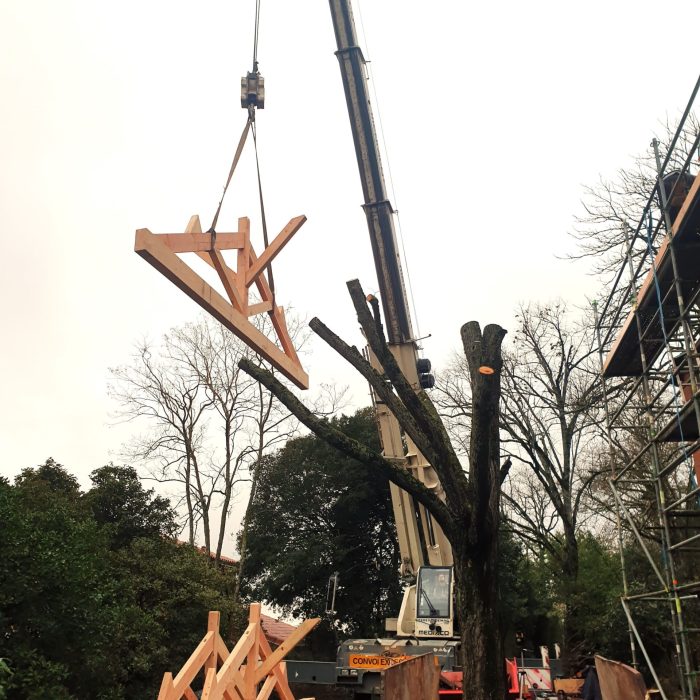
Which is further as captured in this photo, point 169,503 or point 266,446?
point 266,446

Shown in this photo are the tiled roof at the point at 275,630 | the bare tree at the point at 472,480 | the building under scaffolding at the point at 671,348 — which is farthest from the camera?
the tiled roof at the point at 275,630

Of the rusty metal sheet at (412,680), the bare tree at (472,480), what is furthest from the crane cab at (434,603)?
the bare tree at (472,480)

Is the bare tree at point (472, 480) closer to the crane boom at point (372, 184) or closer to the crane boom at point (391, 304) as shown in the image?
the crane boom at point (391, 304)

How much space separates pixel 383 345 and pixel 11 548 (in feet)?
19.8

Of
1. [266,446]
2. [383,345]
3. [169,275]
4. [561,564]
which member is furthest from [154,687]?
[561,564]

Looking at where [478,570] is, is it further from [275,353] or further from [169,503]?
[169,503]

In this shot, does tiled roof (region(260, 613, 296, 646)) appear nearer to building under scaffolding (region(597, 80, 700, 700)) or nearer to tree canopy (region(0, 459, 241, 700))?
tree canopy (region(0, 459, 241, 700))

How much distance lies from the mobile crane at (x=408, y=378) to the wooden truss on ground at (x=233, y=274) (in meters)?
8.04

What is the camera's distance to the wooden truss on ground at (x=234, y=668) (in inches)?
245

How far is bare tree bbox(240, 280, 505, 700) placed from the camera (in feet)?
19.6

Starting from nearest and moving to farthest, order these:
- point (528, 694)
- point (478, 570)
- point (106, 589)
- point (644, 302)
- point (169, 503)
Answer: point (478, 570) < point (644, 302) < point (106, 589) < point (528, 694) < point (169, 503)

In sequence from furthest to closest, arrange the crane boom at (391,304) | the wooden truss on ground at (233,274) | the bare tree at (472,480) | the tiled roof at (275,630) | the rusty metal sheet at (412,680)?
1. the tiled roof at (275,630)
2. the crane boom at (391,304)
3. the bare tree at (472,480)
4. the rusty metal sheet at (412,680)
5. the wooden truss on ground at (233,274)

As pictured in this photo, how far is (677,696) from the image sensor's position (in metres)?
17.8

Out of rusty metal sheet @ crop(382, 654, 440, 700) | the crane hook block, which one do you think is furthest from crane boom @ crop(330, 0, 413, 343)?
rusty metal sheet @ crop(382, 654, 440, 700)
